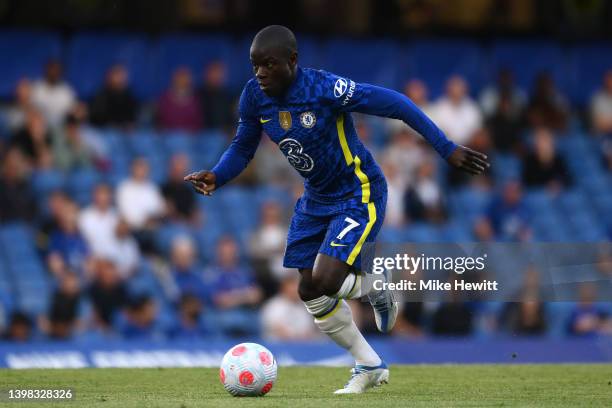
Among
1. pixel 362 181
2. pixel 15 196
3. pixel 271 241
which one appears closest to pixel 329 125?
pixel 362 181

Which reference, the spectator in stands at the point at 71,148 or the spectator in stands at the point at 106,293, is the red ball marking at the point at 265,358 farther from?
the spectator in stands at the point at 71,148

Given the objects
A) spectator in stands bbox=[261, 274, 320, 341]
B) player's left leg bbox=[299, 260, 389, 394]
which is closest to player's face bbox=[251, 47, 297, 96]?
player's left leg bbox=[299, 260, 389, 394]

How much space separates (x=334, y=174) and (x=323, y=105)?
1.67 feet

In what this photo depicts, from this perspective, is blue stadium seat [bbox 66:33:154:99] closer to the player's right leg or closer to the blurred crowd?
the blurred crowd

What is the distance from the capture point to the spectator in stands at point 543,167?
18.2 metres

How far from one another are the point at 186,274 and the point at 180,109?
3.06m

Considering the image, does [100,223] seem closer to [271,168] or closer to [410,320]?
[271,168]

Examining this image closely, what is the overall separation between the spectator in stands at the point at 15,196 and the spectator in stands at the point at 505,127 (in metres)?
6.67

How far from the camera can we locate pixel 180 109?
17.7 meters

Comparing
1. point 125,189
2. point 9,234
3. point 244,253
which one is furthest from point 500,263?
point 9,234

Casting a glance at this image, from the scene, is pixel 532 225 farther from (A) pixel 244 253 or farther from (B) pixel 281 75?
(B) pixel 281 75

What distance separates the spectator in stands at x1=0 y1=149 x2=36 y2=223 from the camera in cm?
1590

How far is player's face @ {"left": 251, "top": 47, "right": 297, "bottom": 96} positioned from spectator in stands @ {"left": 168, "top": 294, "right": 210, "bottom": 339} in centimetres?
701

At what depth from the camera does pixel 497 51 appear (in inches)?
789
